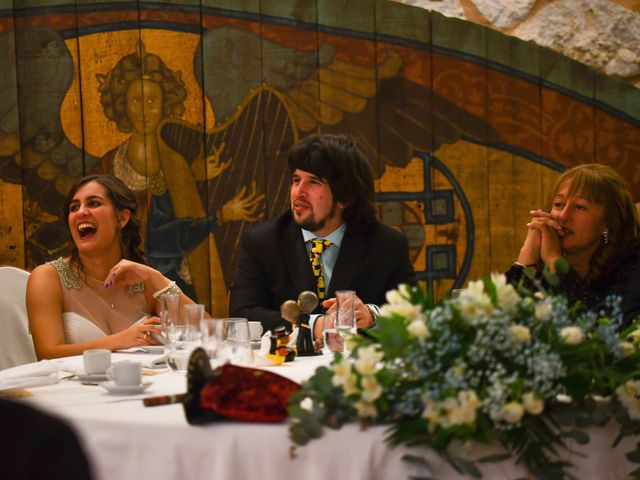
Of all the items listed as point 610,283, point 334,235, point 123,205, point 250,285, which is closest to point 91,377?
point 250,285

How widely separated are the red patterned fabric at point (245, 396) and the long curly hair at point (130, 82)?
2001 mm

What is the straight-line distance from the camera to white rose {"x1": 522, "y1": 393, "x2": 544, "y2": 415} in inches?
61.7

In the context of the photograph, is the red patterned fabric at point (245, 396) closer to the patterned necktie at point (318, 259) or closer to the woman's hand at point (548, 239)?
the patterned necktie at point (318, 259)

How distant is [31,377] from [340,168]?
1.47 metres

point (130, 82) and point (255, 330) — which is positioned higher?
point (130, 82)

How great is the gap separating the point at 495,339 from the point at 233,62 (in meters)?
2.30

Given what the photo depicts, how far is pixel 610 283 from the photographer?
9.61 ft

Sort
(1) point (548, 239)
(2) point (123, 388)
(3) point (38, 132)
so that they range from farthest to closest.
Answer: (3) point (38, 132) < (1) point (548, 239) < (2) point (123, 388)

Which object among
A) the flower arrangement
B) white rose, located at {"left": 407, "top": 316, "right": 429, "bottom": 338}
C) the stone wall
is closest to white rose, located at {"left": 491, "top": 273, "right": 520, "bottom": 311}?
the flower arrangement

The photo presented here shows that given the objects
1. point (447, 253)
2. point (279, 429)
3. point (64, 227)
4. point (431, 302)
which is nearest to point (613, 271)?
point (447, 253)

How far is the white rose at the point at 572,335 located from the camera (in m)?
1.64

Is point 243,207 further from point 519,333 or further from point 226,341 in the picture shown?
point 519,333

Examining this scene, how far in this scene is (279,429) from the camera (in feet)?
5.51

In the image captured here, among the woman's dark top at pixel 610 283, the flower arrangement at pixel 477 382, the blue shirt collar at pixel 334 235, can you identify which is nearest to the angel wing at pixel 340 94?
the blue shirt collar at pixel 334 235
